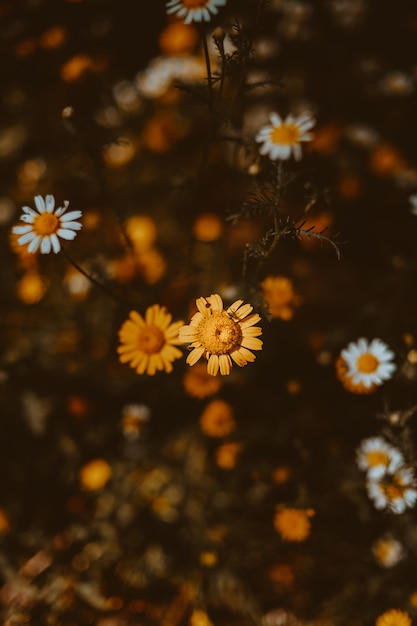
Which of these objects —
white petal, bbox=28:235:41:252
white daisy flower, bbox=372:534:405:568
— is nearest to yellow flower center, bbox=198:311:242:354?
white petal, bbox=28:235:41:252

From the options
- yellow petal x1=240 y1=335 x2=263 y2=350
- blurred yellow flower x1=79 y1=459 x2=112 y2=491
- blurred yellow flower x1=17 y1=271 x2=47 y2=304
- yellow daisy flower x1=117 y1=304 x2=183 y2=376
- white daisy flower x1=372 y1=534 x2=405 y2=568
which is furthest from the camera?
blurred yellow flower x1=17 y1=271 x2=47 y2=304

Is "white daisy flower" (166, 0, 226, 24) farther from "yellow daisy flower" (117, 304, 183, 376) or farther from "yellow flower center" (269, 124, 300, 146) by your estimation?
"yellow daisy flower" (117, 304, 183, 376)

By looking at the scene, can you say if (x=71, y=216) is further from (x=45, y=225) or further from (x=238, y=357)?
(x=238, y=357)

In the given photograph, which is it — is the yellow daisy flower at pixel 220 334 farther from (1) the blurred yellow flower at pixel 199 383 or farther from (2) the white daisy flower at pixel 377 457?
(2) the white daisy flower at pixel 377 457

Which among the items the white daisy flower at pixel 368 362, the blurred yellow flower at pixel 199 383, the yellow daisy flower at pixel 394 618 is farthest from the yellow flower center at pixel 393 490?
the blurred yellow flower at pixel 199 383

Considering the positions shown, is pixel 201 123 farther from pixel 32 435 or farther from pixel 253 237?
pixel 32 435

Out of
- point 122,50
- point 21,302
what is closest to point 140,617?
point 21,302
